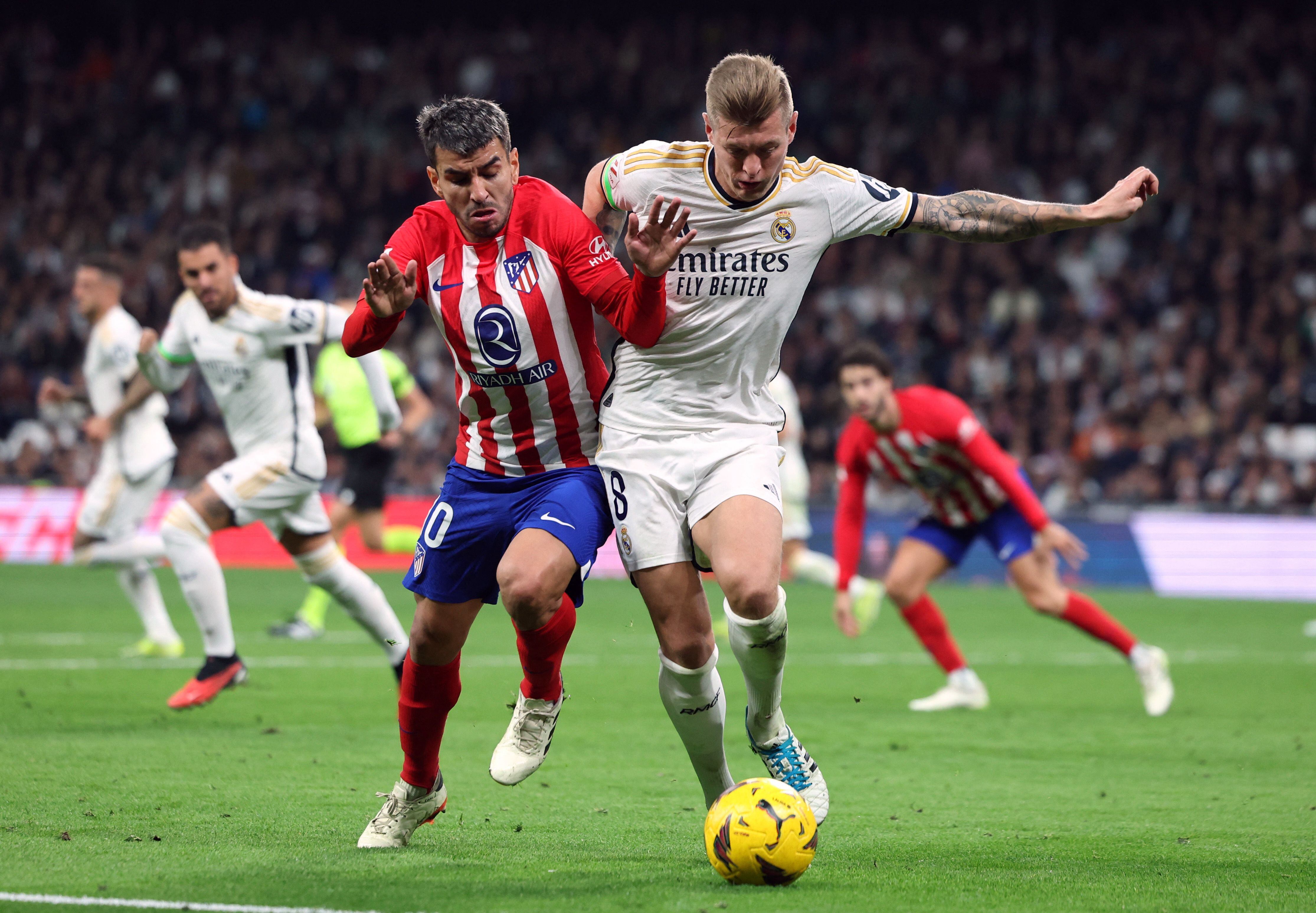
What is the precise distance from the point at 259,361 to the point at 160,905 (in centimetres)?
495

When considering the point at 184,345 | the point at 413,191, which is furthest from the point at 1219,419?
the point at 184,345

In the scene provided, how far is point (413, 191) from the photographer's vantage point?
2427 cm

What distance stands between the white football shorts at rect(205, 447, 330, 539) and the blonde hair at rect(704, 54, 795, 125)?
431cm

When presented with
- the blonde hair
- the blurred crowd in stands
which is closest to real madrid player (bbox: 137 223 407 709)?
the blonde hair

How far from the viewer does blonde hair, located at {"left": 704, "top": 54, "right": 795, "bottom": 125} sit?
4.52 meters

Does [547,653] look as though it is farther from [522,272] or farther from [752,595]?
[522,272]

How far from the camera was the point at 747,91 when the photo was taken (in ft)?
14.8

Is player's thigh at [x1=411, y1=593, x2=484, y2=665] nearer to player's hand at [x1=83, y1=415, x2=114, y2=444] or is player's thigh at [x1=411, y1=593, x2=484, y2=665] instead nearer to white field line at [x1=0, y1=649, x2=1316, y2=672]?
white field line at [x1=0, y1=649, x2=1316, y2=672]

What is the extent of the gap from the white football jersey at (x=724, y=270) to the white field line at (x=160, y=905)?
1826 mm

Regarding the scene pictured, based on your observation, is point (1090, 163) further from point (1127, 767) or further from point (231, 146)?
point (1127, 767)

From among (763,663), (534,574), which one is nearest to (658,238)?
(534,574)

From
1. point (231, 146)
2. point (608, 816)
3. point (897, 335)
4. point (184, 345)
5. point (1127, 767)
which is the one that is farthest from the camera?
point (231, 146)

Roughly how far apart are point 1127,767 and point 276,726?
414 cm

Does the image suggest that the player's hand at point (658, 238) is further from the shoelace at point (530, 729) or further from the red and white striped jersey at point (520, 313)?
the shoelace at point (530, 729)
